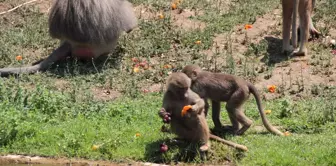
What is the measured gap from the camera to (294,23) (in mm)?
12023

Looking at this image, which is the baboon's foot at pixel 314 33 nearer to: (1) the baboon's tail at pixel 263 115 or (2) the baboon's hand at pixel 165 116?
(1) the baboon's tail at pixel 263 115

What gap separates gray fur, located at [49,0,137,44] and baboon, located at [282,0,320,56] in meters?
2.88

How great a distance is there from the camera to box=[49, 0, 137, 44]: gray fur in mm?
12484

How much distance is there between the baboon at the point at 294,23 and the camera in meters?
12.2

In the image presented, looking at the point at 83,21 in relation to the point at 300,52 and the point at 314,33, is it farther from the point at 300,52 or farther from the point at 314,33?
the point at 314,33

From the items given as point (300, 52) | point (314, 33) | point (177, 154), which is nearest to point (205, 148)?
point (177, 154)

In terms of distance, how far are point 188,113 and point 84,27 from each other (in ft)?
15.2

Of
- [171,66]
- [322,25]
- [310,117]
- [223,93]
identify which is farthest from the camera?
[322,25]

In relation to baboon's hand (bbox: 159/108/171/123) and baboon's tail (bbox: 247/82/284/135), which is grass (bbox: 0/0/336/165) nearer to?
baboon's tail (bbox: 247/82/284/135)

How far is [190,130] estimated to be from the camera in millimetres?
8547

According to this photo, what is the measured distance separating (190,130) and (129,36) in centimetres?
525

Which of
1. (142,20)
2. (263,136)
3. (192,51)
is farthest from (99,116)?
(142,20)

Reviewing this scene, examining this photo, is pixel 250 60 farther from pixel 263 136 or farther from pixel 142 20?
pixel 263 136

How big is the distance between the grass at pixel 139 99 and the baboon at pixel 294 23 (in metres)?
0.32
